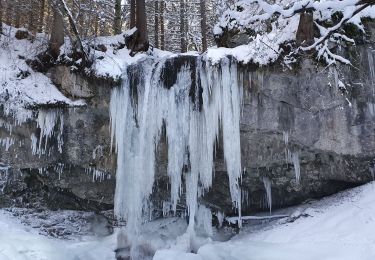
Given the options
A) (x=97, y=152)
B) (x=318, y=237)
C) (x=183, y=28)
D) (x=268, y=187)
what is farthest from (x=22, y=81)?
(x=183, y=28)

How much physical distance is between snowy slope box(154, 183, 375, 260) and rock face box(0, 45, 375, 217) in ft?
2.31

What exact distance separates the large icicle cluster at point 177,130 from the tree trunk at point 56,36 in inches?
65.3

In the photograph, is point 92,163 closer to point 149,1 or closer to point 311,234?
point 311,234

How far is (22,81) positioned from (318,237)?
629 cm

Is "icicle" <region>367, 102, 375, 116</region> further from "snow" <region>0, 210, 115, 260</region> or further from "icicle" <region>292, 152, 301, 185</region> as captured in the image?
"snow" <region>0, 210, 115, 260</region>

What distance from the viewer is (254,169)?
8305mm

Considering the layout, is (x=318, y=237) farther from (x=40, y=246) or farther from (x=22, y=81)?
(x=22, y=81)

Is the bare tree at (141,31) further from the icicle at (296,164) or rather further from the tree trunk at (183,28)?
the tree trunk at (183,28)

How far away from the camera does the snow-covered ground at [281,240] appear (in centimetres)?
650

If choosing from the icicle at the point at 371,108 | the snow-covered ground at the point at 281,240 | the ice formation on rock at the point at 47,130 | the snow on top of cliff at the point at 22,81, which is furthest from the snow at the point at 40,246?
the icicle at the point at 371,108

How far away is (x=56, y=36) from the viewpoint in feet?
28.7

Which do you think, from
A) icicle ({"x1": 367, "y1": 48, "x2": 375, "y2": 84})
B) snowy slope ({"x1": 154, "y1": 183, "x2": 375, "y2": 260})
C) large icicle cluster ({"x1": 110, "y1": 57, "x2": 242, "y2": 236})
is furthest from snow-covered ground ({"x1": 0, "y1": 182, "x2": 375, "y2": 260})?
icicle ({"x1": 367, "y1": 48, "x2": 375, "y2": 84})

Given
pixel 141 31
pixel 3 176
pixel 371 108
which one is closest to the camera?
pixel 371 108

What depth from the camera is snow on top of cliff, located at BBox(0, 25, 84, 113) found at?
26.2 feet
